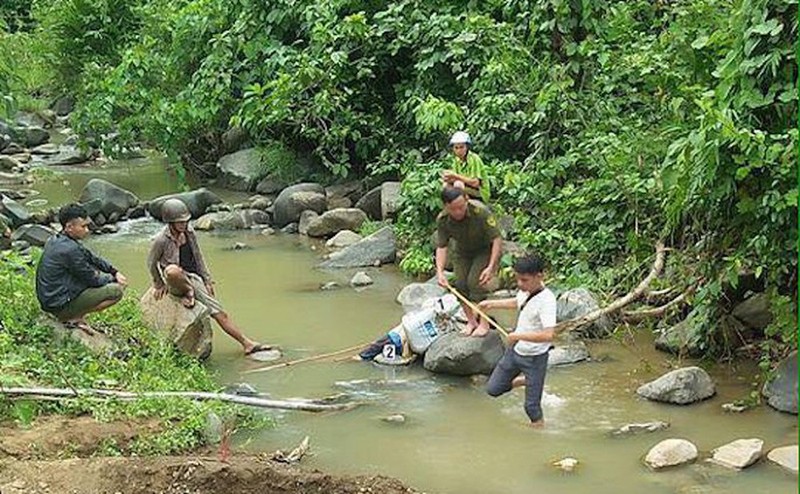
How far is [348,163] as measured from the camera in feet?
55.9

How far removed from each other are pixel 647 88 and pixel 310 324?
4870 mm

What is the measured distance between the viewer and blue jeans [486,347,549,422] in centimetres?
741

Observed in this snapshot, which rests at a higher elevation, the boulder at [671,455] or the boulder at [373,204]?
the boulder at [671,455]

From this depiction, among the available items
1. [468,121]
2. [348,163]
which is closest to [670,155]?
[468,121]

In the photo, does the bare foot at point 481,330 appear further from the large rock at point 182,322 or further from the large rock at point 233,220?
the large rock at point 233,220

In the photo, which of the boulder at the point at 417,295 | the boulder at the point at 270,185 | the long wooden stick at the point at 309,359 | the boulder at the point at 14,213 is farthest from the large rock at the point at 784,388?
the boulder at the point at 14,213

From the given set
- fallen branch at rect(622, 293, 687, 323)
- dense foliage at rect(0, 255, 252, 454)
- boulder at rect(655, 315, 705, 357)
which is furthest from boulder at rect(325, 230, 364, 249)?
boulder at rect(655, 315, 705, 357)

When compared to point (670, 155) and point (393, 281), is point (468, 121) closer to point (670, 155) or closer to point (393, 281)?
point (393, 281)

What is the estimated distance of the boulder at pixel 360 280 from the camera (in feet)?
40.7

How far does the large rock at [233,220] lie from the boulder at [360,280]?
4106 millimetres

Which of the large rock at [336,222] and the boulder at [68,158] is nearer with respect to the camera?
the large rock at [336,222]

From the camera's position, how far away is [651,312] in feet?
30.7

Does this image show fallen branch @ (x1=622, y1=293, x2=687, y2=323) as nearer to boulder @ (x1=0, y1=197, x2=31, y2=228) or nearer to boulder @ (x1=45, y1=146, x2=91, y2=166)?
boulder @ (x1=0, y1=197, x2=31, y2=228)

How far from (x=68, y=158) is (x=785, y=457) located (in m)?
19.4
